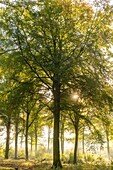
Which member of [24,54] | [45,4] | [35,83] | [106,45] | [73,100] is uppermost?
[45,4]

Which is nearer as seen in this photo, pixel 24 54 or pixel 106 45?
pixel 24 54

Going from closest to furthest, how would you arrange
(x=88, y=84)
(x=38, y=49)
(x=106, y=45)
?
(x=88, y=84) < (x=38, y=49) < (x=106, y=45)

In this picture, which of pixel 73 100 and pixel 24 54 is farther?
pixel 73 100

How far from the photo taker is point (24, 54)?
1499 cm

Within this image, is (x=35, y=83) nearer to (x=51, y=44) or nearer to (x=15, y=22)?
(x=51, y=44)

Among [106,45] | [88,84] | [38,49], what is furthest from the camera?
[106,45]

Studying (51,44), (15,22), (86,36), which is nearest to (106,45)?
(86,36)

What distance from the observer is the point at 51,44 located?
50.9 ft

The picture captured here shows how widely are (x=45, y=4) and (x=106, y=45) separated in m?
5.03

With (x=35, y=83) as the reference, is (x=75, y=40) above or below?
above

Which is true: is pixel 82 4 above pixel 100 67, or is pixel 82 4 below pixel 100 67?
above

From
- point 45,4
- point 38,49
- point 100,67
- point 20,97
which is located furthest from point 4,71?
point 100,67

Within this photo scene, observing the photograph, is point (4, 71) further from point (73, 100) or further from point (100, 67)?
point (100, 67)

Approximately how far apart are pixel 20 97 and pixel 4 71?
7.70ft
